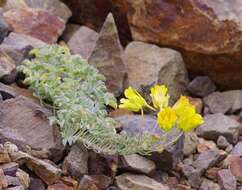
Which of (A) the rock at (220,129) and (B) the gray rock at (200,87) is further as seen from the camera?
(B) the gray rock at (200,87)

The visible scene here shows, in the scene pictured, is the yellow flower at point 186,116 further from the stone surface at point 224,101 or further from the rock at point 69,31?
the rock at point 69,31

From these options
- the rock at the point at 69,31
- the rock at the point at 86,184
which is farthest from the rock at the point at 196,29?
the rock at the point at 86,184

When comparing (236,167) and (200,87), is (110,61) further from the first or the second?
(236,167)

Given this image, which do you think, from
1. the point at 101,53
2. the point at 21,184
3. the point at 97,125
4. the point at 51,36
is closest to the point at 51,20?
the point at 51,36

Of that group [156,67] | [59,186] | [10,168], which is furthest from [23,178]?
[156,67]

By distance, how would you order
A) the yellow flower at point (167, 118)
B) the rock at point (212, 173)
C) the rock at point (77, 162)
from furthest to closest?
1. the rock at point (212, 173)
2. the rock at point (77, 162)
3. the yellow flower at point (167, 118)

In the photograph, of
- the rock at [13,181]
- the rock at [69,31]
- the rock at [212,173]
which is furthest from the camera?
the rock at [69,31]

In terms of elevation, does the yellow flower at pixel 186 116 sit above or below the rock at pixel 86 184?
above
